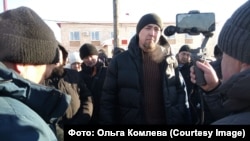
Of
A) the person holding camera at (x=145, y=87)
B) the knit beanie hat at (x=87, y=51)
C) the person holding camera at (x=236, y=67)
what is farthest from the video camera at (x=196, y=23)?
the knit beanie hat at (x=87, y=51)

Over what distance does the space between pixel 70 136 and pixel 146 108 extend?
1682 millimetres

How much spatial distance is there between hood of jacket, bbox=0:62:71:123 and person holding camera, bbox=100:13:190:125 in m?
1.76

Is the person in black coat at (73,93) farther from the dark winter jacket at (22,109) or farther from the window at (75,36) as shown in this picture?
the window at (75,36)

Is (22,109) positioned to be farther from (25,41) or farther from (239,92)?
(239,92)

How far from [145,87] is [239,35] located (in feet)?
6.15

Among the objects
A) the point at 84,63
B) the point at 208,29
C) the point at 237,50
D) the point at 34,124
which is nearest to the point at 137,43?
the point at 208,29

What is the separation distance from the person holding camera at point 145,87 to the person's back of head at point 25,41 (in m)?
1.71

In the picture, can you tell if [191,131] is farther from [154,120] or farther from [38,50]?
[154,120]

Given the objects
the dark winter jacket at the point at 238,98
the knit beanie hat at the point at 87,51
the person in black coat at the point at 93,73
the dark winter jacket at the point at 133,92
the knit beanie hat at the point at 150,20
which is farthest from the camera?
the knit beanie hat at the point at 87,51

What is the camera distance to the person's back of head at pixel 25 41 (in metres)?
1.33

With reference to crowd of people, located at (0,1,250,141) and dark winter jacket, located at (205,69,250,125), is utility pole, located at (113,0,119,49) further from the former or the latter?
dark winter jacket, located at (205,69,250,125)

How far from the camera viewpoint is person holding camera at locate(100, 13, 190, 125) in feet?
10.4

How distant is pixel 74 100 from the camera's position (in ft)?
10.7

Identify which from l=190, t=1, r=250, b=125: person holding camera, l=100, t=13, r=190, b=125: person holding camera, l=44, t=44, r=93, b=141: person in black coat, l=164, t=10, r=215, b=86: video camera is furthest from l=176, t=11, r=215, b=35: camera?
l=44, t=44, r=93, b=141: person in black coat
